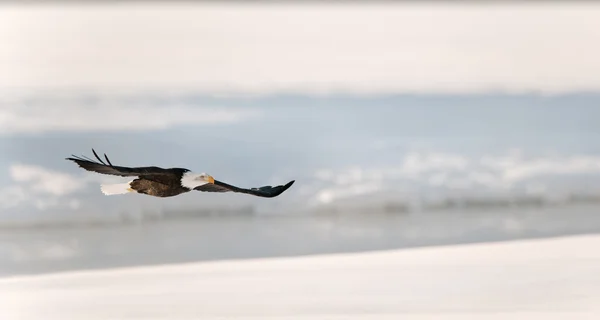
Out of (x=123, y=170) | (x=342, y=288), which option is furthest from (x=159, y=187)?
(x=342, y=288)

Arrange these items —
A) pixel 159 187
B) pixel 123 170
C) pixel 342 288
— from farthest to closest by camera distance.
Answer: pixel 342 288
pixel 159 187
pixel 123 170

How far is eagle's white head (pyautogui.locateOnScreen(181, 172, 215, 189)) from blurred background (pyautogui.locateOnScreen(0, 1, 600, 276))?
0.20 meters

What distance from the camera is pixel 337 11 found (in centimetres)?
171

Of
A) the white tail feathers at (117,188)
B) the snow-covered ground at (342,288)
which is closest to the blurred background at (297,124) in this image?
the snow-covered ground at (342,288)

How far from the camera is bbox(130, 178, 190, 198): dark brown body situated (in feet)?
4.66

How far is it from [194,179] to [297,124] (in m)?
0.36

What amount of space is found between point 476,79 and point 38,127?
45.7 inches

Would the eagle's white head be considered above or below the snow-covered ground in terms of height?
above

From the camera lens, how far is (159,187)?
1438 millimetres

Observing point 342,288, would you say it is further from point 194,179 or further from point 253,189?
point 194,179

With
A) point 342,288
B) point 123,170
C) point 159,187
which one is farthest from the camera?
point 342,288

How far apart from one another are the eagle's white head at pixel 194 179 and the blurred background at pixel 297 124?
0.67 feet

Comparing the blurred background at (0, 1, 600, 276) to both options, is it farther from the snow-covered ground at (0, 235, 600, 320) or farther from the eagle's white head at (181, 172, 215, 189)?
the eagle's white head at (181, 172, 215, 189)

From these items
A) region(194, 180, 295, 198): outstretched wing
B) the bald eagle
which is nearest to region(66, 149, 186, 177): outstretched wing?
the bald eagle
